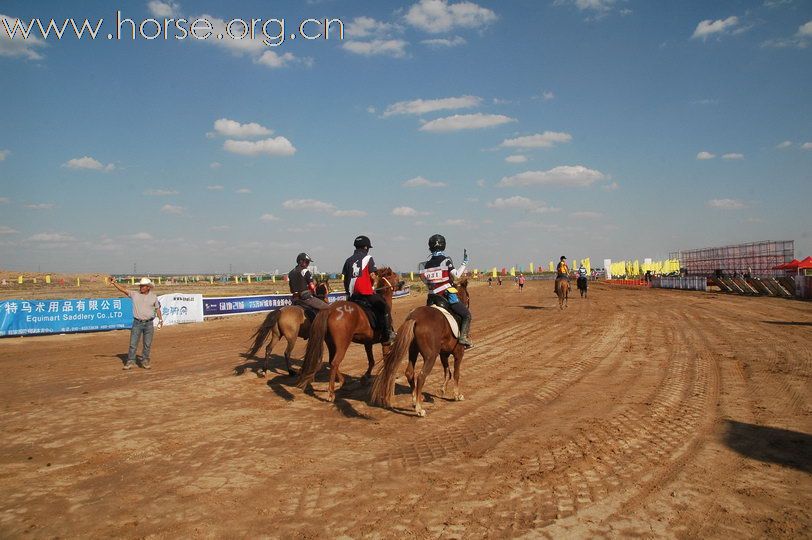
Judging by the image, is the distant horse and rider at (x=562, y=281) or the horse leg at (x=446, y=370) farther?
the distant horse and rider at (x=562, y=281)

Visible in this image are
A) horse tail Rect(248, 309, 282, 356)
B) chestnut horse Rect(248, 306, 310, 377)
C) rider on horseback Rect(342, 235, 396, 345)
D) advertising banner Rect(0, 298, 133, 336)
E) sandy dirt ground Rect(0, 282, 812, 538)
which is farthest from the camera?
advertising banner Rect(0, 298, 133, 336)

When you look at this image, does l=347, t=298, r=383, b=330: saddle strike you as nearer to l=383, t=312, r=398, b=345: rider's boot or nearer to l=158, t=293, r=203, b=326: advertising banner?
l=383, t=312, r=398, b=345: rider's boot

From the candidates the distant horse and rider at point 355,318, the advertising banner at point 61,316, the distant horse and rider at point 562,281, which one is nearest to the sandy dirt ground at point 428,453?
the distant horse and rider at point 355,318

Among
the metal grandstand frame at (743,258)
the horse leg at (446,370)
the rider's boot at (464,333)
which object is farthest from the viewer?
the metal grandstand frame at (743,258)

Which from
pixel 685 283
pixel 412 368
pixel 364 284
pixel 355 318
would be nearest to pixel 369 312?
pixel 355 318

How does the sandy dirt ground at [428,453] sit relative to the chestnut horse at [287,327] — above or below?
below

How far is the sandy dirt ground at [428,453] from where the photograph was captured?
399 cm

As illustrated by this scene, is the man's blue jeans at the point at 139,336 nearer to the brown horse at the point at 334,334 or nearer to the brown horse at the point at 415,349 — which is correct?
the brown horse at the point at 334,334

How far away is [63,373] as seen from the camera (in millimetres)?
11094

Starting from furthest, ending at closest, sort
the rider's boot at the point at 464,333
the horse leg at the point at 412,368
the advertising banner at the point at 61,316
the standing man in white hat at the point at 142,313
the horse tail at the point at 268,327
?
1. the advertising banner at the point at 61,316
2. the standing man in white hat at the point at 142,313
3. the horse tail at the point at 268,327
4. the rider's boot at the point at 464,333
5. the horse leg at the point at 412,368

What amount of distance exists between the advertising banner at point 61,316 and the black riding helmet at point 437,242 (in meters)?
17.3

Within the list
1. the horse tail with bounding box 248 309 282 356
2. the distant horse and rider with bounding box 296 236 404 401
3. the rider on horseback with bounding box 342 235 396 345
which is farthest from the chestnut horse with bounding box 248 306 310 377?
the rider on horseback with bounding box 342 235 396 345

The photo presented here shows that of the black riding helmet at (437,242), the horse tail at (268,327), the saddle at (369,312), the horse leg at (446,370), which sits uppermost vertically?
the black riding helmet at (437,242)

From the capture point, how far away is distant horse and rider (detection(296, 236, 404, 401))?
7.61m
